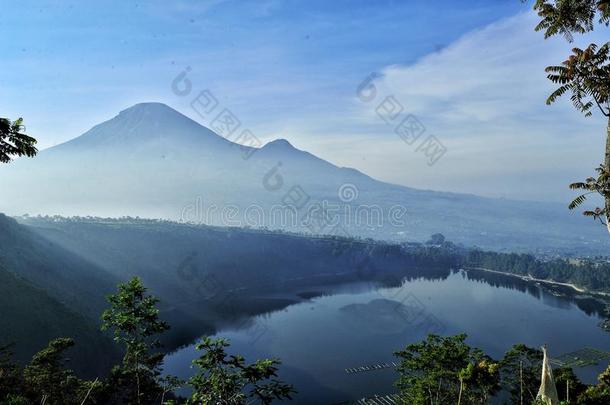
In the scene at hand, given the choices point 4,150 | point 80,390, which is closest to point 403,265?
point 80,390

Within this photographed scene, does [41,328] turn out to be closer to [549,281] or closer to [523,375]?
[523,375]

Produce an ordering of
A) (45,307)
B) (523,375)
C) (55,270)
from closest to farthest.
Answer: (523,375) → (45,307) → (55,270)

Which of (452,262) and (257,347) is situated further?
(452,262)

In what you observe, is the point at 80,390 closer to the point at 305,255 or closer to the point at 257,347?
the point at 257,347

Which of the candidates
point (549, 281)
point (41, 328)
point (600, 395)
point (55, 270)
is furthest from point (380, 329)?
point (549, 281)

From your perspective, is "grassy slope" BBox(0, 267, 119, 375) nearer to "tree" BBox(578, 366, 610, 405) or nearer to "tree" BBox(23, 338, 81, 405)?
"tree" BBox(23, 338, 81, 405)
